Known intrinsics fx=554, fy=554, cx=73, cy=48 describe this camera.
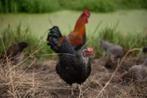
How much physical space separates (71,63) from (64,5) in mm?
4553

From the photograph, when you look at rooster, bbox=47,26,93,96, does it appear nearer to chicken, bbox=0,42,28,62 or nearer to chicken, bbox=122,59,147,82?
chicken, bbox=122,59,147,82

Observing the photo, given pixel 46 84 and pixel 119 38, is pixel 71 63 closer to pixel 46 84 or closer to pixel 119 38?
pixel 46 84

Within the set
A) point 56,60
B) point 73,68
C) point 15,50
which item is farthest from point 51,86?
point 56,60

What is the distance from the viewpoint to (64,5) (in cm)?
1056

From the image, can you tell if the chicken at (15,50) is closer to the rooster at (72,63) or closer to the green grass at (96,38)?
the green grass at (96,38)

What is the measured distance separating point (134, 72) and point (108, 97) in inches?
28.9

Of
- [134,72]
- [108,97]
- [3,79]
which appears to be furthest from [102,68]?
[3,79]

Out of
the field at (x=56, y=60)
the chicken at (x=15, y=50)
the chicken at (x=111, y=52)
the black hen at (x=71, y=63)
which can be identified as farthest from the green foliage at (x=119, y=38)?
the black hen at (x=71, y=63)

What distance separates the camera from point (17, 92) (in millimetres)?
5875

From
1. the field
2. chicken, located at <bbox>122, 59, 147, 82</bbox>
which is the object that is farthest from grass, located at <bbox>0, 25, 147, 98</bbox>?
chicken, located at <bbox>122, 59, 147, 82</bbox>

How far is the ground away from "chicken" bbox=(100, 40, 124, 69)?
15.5 inches

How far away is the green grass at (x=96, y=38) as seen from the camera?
797cm

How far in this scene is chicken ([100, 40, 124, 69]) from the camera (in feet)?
24.7

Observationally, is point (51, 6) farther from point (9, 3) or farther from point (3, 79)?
point (3, 79)
